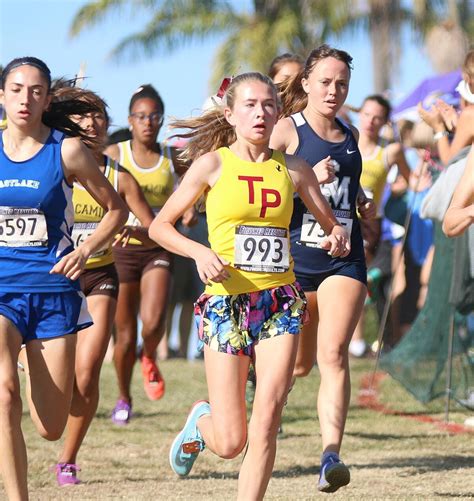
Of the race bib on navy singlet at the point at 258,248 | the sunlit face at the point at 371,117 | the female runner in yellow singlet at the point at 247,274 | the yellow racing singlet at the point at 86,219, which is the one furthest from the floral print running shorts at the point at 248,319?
the sunlit face at the point at 371,117

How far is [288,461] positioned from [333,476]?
5.61 ft

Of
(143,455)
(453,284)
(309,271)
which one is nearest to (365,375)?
(453,284)

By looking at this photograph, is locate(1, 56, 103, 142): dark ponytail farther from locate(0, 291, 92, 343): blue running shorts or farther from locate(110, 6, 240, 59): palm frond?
locate(110, 6, 240, 59): palm frond

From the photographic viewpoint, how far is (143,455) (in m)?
8.32

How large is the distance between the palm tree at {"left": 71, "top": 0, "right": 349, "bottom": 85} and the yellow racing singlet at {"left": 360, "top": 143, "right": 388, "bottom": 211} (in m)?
17.4

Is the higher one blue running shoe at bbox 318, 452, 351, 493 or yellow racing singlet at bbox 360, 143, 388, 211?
yellow racing singlet at bbox 360, 143, 388, 211

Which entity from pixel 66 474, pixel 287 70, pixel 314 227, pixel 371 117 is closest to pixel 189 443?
pixel 66 474

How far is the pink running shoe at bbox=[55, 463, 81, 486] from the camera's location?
722 cm

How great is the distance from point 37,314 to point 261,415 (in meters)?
1.09

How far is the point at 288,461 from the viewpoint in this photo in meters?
8.01

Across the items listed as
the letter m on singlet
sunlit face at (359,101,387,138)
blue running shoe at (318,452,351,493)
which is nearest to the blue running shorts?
blue running shoe at (318,452,351,493)

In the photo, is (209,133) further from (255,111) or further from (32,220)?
(32,220)

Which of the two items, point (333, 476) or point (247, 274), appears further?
point (333, 476)

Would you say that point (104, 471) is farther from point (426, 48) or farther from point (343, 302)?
point (426, 48)
